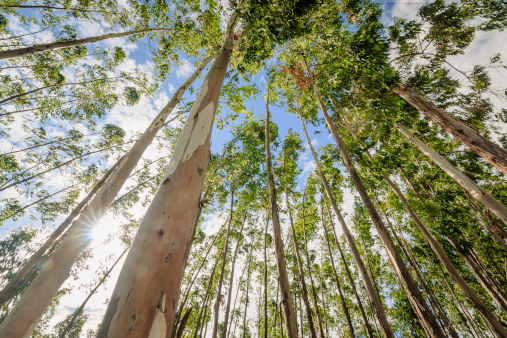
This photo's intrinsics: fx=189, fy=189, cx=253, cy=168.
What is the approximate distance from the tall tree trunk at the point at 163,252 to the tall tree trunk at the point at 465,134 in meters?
5.91

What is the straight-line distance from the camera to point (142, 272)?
0.84 m

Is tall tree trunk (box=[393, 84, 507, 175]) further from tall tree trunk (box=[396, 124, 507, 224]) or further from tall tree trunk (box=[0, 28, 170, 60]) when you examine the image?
tall tree trunk (box=[0, 28, 170, 60])

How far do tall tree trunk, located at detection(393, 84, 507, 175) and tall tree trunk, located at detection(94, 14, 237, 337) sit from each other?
591 cm

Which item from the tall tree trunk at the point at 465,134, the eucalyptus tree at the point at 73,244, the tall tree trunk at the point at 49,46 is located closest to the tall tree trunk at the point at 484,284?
the tall tree trunk at the point at 465,134

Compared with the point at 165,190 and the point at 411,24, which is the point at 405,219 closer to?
the point at 411,24

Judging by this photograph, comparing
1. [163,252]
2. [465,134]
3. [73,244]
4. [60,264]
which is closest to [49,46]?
[73,244]

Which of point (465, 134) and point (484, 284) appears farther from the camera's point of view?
point (484, 284)

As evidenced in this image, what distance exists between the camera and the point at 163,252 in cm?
94

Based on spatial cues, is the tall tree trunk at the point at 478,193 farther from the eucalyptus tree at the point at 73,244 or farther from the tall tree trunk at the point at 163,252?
the eucalyptus tree at the point at 73,244

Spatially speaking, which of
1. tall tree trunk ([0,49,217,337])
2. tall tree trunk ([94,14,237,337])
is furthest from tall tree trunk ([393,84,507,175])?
tall tree trunk ([94,14,237,337])

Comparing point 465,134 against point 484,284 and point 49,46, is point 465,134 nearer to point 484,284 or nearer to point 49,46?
point 484,284

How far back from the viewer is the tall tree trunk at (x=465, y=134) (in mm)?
3914

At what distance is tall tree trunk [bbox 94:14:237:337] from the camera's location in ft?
2.44

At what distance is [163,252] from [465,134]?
254 inches
